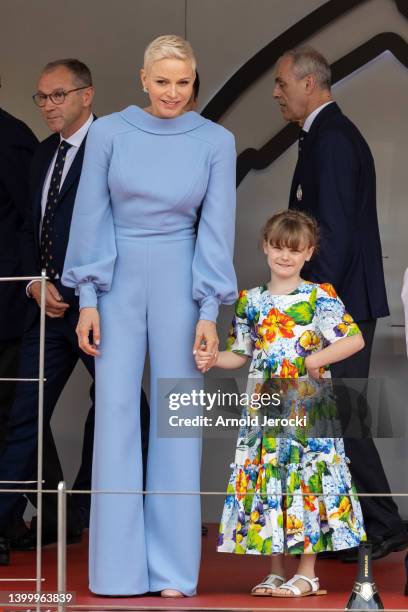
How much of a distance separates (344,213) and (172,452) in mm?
985

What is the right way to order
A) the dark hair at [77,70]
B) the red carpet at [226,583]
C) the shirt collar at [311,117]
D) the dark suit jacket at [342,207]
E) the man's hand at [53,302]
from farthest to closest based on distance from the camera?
1. the shirt collar at [311,117]
2. the dark hair at [77,70]
3. the dark suit jacket at [342,207]
4. the man's hand at [53,302]
5. the red carpet at [226,583]

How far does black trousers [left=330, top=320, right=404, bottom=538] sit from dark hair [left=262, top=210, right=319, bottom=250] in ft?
2.36

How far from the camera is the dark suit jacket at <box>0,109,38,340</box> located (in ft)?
14.8

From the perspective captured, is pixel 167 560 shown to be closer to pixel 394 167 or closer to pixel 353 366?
pixel 353 366

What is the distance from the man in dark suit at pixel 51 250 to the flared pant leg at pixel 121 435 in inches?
16.8

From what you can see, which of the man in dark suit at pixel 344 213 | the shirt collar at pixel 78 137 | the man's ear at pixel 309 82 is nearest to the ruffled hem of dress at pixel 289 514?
the man in dark suit at pixel 344 213

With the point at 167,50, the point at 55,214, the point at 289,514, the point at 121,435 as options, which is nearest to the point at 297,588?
the point at 289,514

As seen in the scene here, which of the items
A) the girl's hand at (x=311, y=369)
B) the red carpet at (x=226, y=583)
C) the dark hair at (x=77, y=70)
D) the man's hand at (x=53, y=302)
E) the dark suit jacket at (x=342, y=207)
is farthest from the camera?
the dark hair at (x=77, y=70)

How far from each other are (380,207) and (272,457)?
1776mm

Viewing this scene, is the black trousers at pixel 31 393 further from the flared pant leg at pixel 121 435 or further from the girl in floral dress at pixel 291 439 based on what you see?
the girl in floral dress at pixel 291 439

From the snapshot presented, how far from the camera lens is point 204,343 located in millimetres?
3594

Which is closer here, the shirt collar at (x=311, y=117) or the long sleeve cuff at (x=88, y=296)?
the long sleeve cuff at (x=88, y=296)

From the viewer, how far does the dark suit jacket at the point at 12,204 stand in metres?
4.50

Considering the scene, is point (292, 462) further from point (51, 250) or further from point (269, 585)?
point (51, 250)
